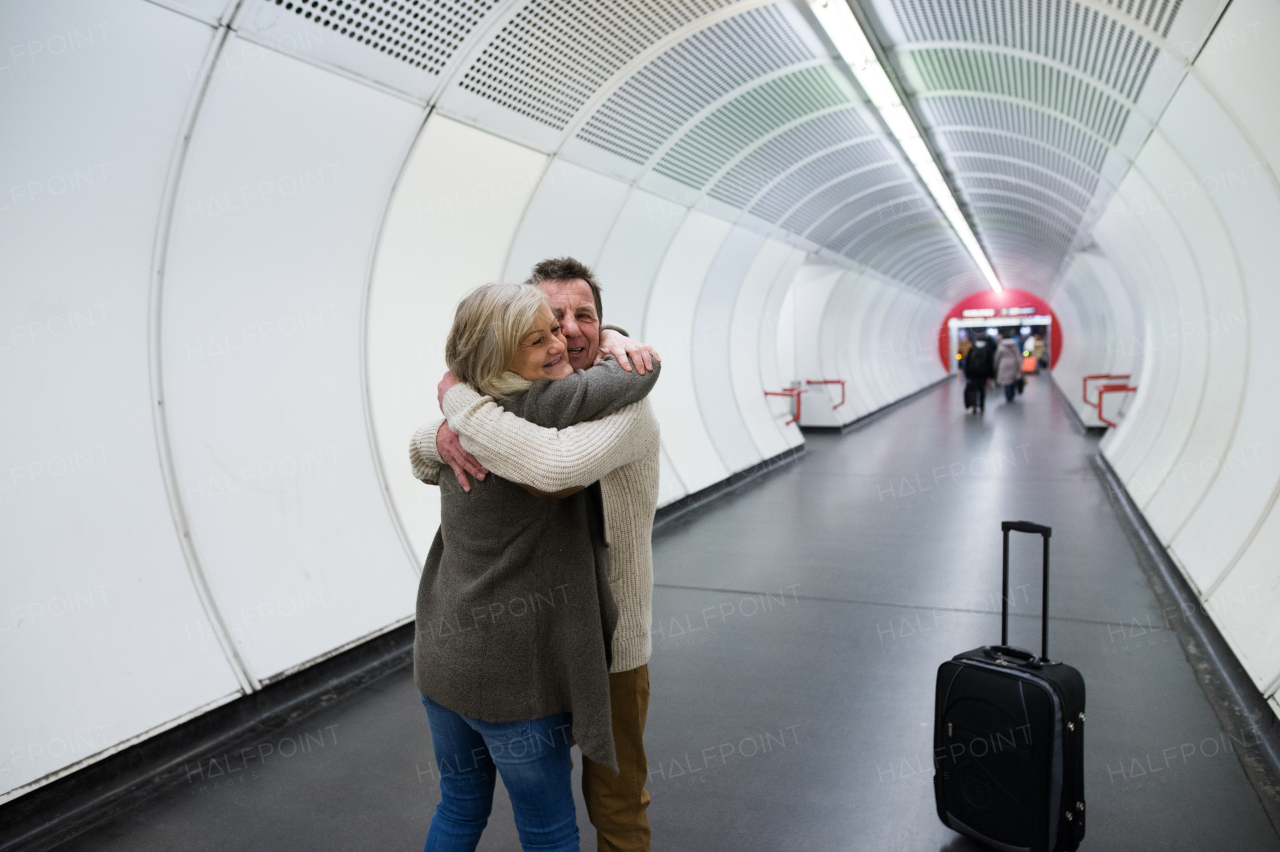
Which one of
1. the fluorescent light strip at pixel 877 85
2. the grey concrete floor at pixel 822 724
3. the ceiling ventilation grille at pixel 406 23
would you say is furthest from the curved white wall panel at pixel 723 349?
the ceiling ventilation grille at pixel 406 23

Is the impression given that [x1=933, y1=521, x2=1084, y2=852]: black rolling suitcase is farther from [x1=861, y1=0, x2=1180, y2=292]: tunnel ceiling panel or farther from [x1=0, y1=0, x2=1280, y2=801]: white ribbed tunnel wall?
[x1=861, y1=0, x2=1180, y2=292]: tunnel ceiling panel

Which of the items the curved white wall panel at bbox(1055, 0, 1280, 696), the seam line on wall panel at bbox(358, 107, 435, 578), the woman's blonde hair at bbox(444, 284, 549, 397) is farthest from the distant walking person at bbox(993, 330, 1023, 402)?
the woman's blonde hair at bbox(444, 284, 549, 397)

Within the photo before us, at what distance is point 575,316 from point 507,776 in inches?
48.7

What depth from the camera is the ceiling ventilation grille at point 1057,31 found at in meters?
5.65

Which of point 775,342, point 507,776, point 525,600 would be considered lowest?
point 507,776

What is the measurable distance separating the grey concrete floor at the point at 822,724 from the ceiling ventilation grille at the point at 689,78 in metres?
3.61

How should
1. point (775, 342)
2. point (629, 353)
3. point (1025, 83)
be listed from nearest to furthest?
point (629, 353), point (1025, 83), point (775, 342)

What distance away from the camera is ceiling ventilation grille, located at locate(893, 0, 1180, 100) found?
5.65m

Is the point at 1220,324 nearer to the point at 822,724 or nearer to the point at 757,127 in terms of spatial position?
the point at 757,127

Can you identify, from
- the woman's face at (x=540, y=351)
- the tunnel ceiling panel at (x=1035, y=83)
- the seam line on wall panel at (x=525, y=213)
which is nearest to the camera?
the woman's face at (x=540, y=351)

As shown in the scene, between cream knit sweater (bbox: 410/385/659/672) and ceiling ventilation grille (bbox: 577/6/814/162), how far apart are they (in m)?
4.95

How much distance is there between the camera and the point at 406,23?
4.54 m

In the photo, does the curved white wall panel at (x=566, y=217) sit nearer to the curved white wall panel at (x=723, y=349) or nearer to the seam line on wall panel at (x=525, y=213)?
the seam line on wall panel at (x=525, y=213)

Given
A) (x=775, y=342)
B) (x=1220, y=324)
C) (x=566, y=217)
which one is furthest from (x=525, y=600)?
(x=775, y=342)
